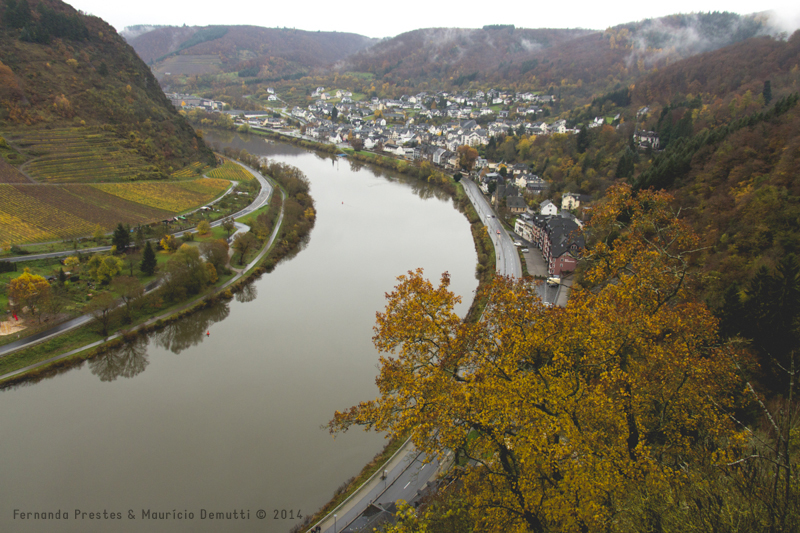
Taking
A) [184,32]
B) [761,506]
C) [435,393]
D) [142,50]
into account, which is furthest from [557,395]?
[184,32]

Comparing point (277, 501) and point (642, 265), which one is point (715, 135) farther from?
point (277, 501)

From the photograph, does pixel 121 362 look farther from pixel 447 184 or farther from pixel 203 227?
pixel 447 184

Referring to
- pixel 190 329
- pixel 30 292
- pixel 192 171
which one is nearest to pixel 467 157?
pixel 192 171

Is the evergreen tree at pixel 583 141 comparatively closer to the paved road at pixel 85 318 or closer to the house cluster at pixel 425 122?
the house cluster at pixel 425 122

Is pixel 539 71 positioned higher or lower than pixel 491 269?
higher

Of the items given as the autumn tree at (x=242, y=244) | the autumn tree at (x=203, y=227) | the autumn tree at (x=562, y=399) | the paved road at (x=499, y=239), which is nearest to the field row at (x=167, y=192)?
the autumn tree at (x=203, y=227)
